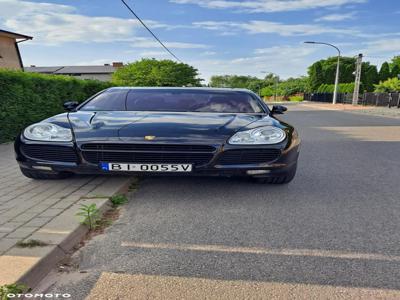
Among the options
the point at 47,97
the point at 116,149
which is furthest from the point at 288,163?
the point at 47,97

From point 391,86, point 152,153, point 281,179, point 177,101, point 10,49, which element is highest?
point 10,49

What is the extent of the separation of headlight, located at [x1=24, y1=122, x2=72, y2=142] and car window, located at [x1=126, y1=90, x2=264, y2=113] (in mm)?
1114

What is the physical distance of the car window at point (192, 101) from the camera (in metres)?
4.96

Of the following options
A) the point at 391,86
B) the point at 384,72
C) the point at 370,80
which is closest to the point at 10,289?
the point at 391,86

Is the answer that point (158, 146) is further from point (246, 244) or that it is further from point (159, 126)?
point (246, 244)

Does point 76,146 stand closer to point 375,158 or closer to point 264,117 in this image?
point 264,117

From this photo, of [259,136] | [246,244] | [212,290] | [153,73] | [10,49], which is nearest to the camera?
[212,290]

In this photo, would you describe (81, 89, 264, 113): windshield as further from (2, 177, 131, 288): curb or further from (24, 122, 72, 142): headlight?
(2, 177, 131, 288): curb

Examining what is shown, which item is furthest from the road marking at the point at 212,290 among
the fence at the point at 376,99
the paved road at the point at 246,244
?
the fence at the point at 376,99

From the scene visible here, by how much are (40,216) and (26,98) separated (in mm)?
5995

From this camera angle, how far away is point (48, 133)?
13.1 feet

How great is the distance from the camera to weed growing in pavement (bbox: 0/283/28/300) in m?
2.03

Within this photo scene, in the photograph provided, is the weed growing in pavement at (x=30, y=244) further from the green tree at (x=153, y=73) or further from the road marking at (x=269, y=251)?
the green tree at (x=153, y=73)

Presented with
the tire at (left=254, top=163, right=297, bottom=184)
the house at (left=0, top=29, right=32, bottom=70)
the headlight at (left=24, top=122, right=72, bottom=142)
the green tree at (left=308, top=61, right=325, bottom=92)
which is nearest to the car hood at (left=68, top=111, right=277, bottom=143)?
the headlight at (left=24, top=122, right=72, bottom=142)
